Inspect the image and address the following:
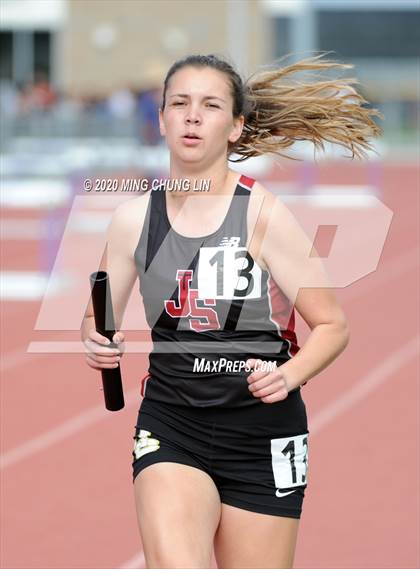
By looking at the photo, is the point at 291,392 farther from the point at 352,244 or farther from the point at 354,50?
the point at 354,50

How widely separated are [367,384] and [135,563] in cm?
373

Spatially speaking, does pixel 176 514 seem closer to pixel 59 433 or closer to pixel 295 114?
pixel 295 114

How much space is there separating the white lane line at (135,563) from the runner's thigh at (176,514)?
1.91 metres

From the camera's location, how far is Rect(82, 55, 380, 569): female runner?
3.62m

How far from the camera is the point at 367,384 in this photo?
29.2 ft

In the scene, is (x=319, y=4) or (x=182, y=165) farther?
(x=319, y=4)

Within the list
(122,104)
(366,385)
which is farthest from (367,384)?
(122,104)

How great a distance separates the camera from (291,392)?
371cm

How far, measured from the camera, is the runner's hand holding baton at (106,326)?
3.64 meters

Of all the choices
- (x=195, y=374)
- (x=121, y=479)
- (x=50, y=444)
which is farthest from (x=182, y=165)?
(x=50, y=444)

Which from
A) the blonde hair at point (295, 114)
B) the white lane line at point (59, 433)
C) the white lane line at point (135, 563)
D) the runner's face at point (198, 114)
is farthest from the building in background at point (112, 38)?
the runner's face at point (198, 114)

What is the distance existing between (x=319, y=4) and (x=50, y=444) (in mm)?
62840

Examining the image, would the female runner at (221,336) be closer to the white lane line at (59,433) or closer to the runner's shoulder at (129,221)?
the runner's shoulder at (129,221)

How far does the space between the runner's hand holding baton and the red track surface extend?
1851mm
